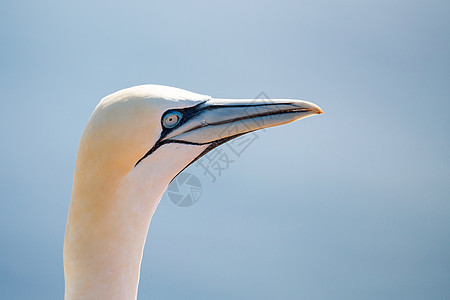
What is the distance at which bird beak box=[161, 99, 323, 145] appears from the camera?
8.53 ft

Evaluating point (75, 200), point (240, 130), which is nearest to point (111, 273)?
point (75, 200)

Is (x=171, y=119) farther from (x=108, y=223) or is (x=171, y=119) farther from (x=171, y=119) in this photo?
(x=108, y=223)

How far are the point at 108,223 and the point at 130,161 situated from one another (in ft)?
1.15

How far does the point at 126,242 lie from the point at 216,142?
75 centimetres

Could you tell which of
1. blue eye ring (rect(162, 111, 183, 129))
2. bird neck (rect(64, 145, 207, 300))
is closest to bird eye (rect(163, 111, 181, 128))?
blue eye ring (rect(162, 111, 183, 129))

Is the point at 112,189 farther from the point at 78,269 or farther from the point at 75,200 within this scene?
the point at 78,269

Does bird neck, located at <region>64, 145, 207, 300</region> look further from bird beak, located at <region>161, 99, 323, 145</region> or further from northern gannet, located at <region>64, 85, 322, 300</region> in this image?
bird beak, located at <region>161, 99, 323, 145</region>

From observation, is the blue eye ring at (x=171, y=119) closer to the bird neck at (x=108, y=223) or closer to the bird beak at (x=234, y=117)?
the bird beak at (x=234, y=117)

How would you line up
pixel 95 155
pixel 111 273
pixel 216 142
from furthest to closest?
pixel 216 142 < pixel 111 273 < pixel 95 155

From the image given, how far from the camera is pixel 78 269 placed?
2.48 metres

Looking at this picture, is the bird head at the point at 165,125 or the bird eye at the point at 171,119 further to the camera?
the bird eye at the point at 171,119

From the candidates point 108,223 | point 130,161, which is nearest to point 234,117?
point 130,161

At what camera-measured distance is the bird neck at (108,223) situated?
2408 millimetres

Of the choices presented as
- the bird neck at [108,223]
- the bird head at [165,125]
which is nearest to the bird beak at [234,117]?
the bird head at [165,125]
